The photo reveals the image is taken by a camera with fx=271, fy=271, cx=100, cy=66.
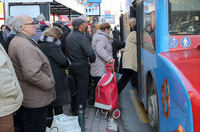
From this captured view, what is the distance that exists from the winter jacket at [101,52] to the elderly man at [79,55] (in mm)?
470

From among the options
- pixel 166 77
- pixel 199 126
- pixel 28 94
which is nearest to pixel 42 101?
pixel 28 94

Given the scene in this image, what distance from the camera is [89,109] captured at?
5824mm

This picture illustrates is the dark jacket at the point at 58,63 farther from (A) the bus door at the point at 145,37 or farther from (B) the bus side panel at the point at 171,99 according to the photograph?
(B) the bus side panel at the point at 171,99

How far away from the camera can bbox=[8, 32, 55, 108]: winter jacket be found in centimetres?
295

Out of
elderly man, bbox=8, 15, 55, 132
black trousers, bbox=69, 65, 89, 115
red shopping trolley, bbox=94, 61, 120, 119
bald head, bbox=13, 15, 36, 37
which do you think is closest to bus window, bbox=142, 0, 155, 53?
red shopping trolley, bbox=94, 61, 120, 119

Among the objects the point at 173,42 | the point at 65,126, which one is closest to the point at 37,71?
the point at 65,126

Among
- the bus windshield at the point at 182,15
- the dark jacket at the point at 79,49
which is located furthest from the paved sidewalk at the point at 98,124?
the bus windshield at the point at 182,15

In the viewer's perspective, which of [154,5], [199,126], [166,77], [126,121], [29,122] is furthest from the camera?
[126,121]

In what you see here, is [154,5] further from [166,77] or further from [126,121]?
[126,121]

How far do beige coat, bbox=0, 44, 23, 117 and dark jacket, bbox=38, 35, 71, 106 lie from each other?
5.02 ft

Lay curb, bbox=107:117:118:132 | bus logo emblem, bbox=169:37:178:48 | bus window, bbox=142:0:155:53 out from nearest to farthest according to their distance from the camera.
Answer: bus logo emblem, bbox=169:37:178:48
bus window, bbox=142:0:155:53
curb, bbox=107:117:118:132

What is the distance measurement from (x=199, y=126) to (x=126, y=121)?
315cm

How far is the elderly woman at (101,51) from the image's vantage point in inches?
210

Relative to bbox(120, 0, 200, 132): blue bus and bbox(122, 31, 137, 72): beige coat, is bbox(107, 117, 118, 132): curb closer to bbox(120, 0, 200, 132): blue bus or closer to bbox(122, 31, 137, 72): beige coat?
bbox(120, 0, 200, 132): blue bus
